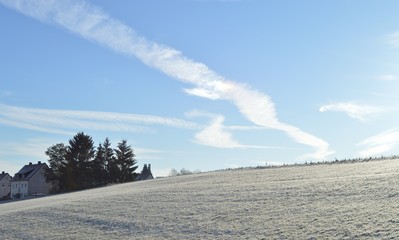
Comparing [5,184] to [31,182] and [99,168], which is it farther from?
[99,168]

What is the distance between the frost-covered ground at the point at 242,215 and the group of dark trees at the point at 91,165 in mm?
51143

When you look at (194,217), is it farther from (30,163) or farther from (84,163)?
(30,163)

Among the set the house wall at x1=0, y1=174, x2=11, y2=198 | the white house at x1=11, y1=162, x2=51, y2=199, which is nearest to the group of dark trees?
the white house at x1=11, y1=162, x2=51, y2=199

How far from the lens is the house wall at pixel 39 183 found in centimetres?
10794

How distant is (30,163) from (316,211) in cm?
11001

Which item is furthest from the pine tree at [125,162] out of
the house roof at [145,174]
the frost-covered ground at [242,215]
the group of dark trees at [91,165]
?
the frost-covered ground at [242,215]

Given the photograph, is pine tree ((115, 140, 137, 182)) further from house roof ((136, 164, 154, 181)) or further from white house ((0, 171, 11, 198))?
white house ((0, 171, 11, 198))

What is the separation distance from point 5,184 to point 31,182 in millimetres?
23068

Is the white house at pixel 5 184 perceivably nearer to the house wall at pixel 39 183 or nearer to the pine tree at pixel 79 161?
the house wall at pixel 39 183

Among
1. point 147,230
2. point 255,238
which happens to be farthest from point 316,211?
point 147,230

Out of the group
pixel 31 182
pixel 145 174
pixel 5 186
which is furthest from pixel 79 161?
pixel 5 186

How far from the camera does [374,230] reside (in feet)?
44.8

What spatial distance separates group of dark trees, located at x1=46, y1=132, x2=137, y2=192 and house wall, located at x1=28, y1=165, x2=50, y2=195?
24620 mm

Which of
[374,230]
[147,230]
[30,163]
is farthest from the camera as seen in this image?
[30,163]
